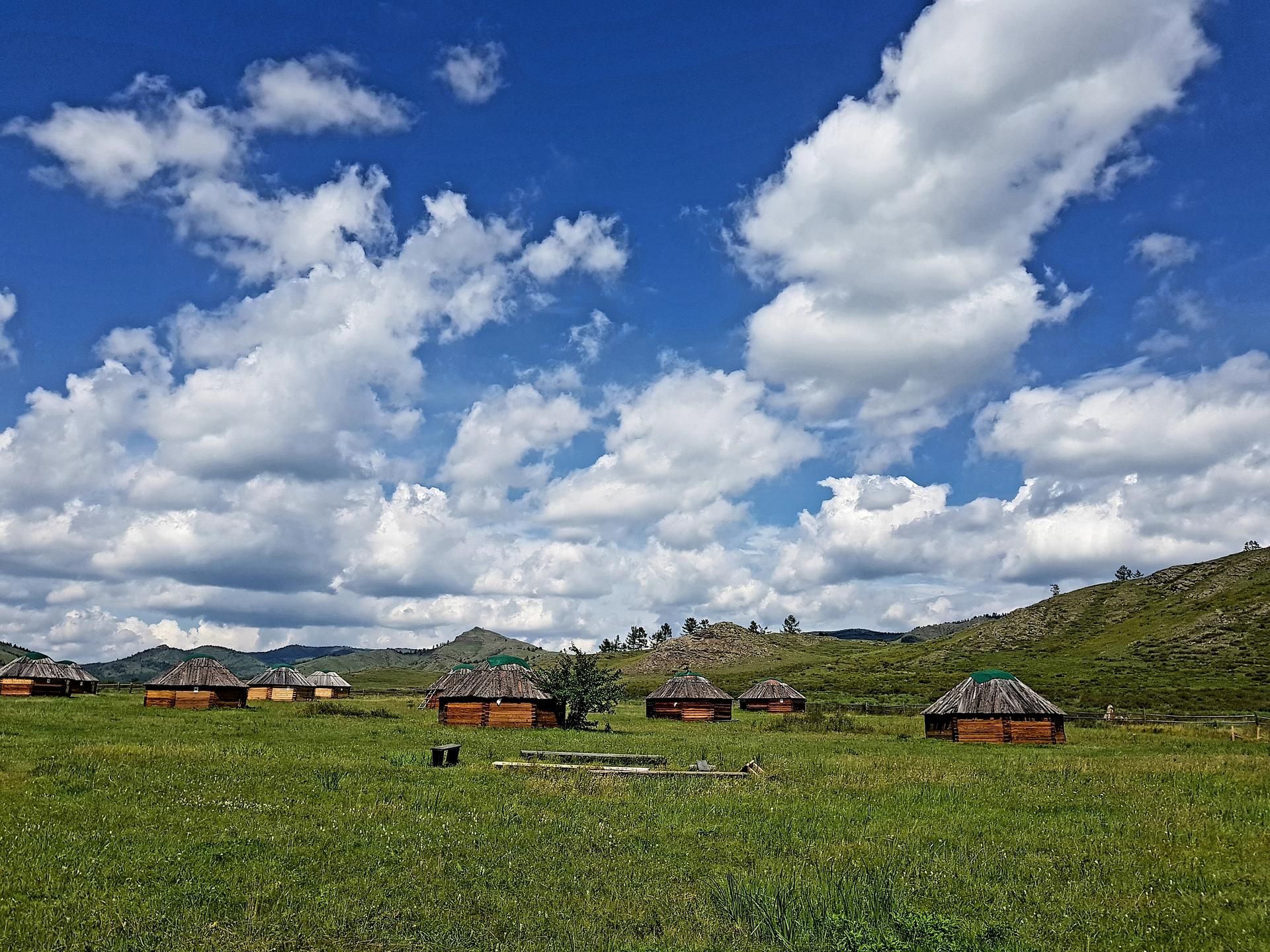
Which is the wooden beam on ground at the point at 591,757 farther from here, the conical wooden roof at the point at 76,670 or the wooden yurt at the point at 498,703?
the conical wooden roof at the point at 76,670

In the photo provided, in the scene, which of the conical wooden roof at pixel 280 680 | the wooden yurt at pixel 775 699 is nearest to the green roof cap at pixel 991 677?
the wooden yurt at pixel 775 699

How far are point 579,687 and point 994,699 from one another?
76.5 ft

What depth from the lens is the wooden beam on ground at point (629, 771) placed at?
23.5 meters

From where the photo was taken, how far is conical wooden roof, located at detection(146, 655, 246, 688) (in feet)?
205

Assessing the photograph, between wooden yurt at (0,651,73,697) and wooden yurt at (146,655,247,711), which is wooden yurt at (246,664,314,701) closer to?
wooden yurt at (0,651,73,697)

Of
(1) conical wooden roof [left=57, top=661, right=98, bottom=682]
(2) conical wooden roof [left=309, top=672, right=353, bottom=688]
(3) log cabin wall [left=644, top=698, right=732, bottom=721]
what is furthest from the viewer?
(2) conical wooden roof [left=309, top=672, right=353, bottom=688]

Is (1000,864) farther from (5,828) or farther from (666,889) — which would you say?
(5,828)

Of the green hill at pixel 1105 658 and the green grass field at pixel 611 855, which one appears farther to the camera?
the green hill at pixel 1105 658

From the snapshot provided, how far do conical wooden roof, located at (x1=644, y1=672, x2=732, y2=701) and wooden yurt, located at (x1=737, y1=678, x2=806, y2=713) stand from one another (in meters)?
14.7

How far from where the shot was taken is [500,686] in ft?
157

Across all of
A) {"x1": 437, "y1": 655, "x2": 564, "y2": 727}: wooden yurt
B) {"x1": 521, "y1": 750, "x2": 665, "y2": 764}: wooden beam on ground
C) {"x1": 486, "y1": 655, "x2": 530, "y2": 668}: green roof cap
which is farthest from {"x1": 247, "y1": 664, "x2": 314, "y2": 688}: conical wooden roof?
{"x1": 521, "y1": 750, "x2": 665, "y2": 764}: wooden beam on ground

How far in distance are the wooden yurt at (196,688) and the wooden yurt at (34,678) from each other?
522 inches

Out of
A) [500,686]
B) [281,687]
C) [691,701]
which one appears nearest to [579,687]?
[500,686]

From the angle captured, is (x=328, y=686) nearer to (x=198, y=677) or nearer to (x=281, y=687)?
(x=281, y=687)
